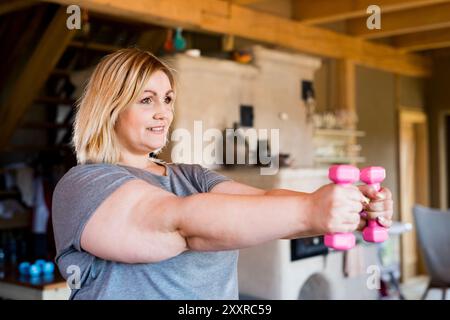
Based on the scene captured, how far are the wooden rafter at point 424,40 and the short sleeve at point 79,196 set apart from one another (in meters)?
5.94

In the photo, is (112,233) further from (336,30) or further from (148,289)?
(336,30)

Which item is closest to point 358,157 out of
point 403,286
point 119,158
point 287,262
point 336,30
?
point 336,30

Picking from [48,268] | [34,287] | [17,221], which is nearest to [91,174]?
[34,287]

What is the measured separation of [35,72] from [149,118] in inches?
150

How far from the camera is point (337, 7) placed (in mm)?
4895

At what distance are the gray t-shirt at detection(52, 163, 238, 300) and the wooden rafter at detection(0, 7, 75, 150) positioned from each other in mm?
3617

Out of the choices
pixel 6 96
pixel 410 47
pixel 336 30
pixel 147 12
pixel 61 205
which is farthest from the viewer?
pixel 410 47

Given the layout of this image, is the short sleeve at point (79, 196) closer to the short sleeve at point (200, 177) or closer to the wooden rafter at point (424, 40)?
the short sleeve at point (200, 177)

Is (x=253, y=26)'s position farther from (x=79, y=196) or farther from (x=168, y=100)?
(x=79, y=196)

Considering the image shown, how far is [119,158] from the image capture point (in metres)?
1.09

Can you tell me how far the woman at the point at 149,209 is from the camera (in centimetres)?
78

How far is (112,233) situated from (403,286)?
268 inches

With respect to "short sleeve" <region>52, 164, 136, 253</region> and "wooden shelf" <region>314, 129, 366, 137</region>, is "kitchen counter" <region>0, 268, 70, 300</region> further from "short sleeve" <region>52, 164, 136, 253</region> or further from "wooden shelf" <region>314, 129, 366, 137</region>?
"wooden shelf" <region>314, 129, 366, 137</region>

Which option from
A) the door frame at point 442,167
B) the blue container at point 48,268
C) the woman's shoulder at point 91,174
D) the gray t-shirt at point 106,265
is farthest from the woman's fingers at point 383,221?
Answer: the door frame at point 442,167
